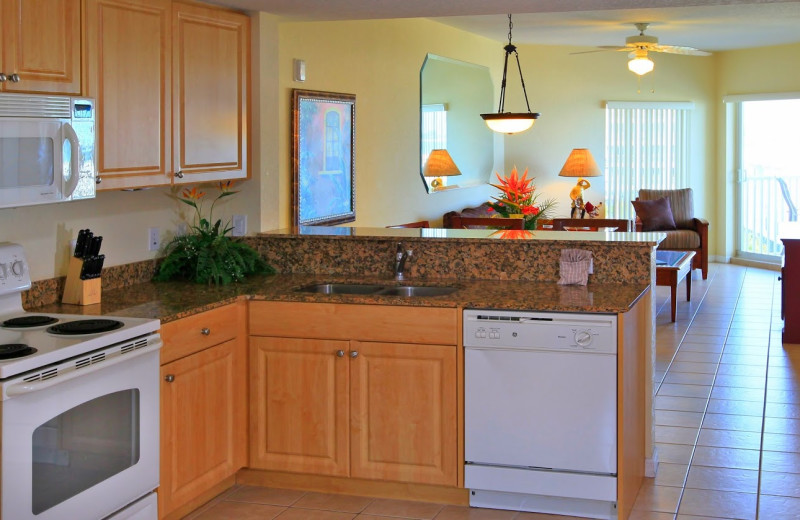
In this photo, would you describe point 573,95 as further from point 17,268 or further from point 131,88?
point 17,268

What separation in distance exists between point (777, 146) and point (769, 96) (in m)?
0.59

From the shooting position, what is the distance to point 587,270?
13.4 feet

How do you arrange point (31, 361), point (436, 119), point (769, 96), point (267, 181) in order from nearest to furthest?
point (31, 361)
point (267, 181)
point (436, 119)
point (769, 96)

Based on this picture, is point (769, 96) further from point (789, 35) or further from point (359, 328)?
point (359, 328)

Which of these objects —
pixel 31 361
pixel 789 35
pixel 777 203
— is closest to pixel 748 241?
pixel 777 203

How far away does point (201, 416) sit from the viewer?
12.0 ft

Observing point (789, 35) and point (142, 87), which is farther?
point (789, 35)

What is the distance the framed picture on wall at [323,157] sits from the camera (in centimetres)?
529

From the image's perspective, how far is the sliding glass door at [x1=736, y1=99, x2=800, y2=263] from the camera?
10734 mm

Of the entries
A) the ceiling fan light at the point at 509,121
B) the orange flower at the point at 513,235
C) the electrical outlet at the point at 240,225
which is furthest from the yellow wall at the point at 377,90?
the orange flower at the point at 513,235

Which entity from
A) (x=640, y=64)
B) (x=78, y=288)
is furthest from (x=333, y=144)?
(x=640, y=64)

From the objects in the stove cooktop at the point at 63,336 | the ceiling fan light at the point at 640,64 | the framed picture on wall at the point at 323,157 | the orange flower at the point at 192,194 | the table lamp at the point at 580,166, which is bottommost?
the stove cooktop at the point at 63,336

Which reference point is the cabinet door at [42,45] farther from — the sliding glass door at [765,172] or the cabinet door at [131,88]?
the sliding glass door at [765,172]

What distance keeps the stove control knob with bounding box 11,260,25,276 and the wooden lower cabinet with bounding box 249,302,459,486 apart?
93 centimetres
